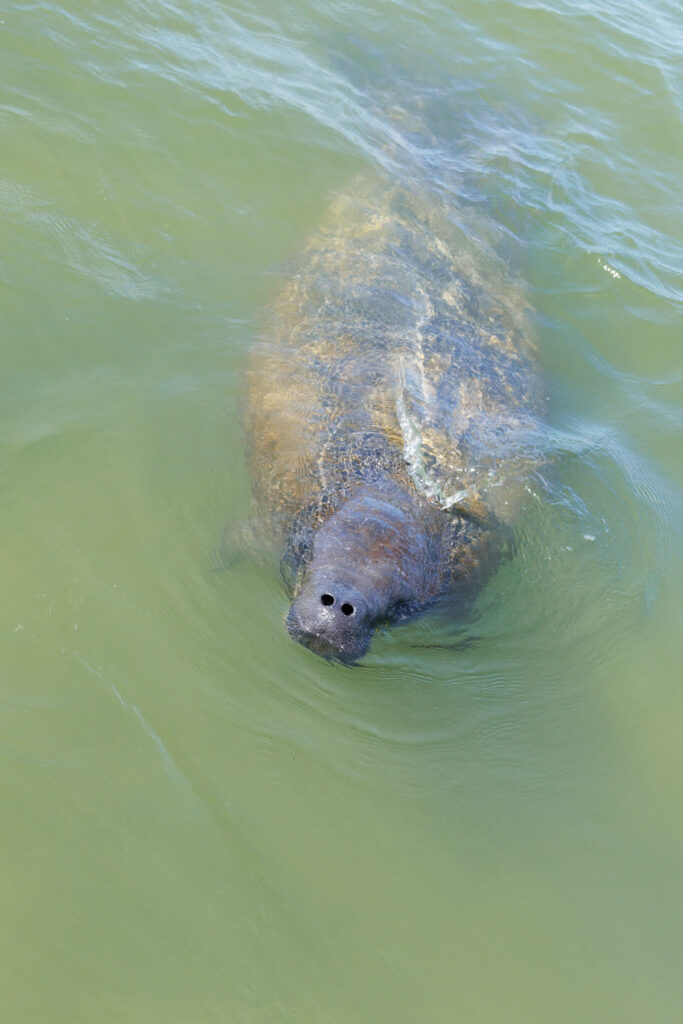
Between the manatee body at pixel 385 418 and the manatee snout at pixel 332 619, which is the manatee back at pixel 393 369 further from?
the manatee snout at pixel 332 619

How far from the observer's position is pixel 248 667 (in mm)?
5320

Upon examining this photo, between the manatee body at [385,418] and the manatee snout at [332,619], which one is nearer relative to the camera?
the manatee snout at [332,619]

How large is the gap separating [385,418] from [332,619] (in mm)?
2208

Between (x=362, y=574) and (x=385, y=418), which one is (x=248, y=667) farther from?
(x=385, y=418)

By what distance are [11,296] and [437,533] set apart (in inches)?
152

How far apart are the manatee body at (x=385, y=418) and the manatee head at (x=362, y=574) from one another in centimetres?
1

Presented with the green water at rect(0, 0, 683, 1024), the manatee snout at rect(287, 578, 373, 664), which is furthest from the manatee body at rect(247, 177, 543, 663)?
the green water at rect(0, 0, 683, 1024)

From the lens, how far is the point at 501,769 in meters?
5.39

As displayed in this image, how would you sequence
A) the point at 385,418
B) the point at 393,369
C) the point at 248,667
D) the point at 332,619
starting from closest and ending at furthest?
the point at 332,619 → the point at 248,667 → the point at 385,418 → the point at 393,369

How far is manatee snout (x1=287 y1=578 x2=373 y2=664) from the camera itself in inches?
201

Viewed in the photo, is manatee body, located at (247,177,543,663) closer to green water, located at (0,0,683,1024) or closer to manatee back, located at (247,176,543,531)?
manatee back, located at (247,176,543,531)

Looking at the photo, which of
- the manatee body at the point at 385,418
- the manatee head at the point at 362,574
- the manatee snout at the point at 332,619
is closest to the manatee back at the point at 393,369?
the manatee body at the point at 385,418

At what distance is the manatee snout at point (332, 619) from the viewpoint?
5.11 metres

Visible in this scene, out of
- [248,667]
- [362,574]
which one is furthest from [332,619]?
[248,667]
